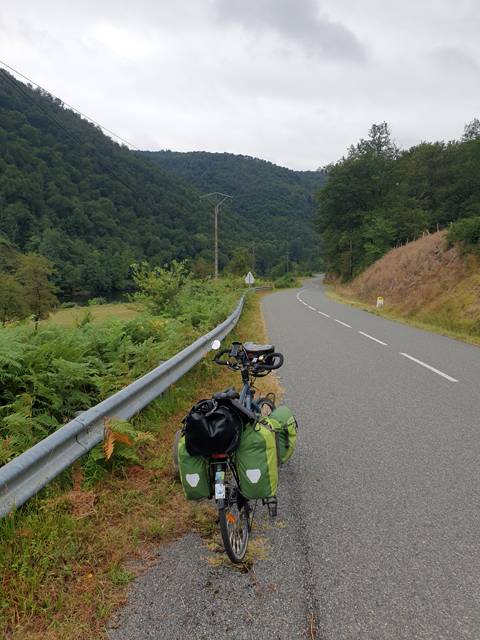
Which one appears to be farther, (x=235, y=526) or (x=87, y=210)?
(x=87, y=210)

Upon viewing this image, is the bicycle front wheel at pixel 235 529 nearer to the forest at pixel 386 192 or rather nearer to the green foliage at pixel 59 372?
the green foliage at pixel 59 372

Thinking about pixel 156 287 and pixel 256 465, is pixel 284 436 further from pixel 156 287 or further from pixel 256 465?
pixel 156 287

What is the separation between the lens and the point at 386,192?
5466 centimetres

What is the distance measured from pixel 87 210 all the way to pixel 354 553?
10922 centimetres

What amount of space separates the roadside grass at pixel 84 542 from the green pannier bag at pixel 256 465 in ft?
2.31

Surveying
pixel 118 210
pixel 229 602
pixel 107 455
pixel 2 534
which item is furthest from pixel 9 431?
pixel 118 210

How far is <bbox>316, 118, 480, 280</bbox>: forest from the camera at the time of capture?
4838 centimetres

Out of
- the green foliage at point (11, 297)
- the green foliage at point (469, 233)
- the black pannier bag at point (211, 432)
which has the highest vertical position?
the green foliage at point (469, 233)

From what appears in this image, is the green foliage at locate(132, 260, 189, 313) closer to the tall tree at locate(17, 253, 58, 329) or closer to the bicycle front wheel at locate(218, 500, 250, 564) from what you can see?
the bicycle front wheel at locate(218, 500, 250, 564)

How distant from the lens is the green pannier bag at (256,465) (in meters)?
2.62

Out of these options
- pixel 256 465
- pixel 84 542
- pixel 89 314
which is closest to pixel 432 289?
pixel 89 314

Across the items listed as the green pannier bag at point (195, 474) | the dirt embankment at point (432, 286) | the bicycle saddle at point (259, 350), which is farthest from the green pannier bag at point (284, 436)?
the dirt embankment at point (432, 286)

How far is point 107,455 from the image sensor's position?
3471 mm

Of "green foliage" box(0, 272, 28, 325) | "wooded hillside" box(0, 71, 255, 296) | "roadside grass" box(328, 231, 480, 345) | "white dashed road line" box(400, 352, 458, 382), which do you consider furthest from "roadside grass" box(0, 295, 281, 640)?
"wooded hillside" box(0, 71, 255, 296)
